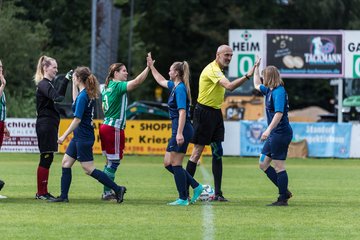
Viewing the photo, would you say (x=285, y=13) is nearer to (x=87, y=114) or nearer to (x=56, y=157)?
(x=56, y=157)

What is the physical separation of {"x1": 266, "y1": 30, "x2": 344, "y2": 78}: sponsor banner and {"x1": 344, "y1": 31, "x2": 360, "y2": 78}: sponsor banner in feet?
0.51

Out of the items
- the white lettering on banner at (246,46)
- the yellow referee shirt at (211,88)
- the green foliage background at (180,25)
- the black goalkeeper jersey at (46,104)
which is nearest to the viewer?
the black goalkeeper jersey at (46,104)

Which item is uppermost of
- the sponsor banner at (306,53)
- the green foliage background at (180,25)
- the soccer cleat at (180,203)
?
the green foliage background at (180,25)

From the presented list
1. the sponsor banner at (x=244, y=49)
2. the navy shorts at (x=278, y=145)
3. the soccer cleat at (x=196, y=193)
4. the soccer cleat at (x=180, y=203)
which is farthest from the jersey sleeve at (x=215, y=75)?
the sponsor banner at (x=244, y=49)

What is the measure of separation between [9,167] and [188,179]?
10.1 metres

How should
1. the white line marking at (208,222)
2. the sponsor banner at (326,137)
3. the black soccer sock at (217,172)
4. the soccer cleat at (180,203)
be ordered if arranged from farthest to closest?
the sponsor banner at (326,137) → the black soccer sock at (217,172) → the soccer cleat at (180,203) → the white line marking at (208,222)

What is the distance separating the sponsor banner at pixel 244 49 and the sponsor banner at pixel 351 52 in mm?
2498

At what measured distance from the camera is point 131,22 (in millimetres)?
54156

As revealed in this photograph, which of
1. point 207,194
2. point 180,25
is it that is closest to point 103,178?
point 207,194

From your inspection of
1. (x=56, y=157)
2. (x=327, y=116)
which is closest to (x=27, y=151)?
(x=56, y=157)

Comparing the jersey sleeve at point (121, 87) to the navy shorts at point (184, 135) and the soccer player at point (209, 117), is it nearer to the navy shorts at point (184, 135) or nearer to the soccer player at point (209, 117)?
the navy shorts at point (184, 135)

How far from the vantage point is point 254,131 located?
102 feet

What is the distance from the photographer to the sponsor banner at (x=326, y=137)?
30922 millimetres

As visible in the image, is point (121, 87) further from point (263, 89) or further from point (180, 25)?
point (180, 25)
